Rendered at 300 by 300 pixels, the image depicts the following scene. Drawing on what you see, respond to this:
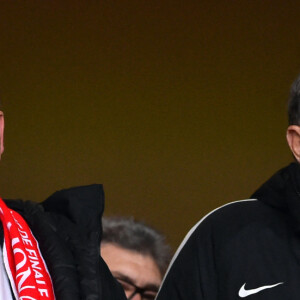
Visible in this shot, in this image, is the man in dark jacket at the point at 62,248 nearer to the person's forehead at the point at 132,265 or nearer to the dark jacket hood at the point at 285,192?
the dark jacket hood at the point at 285,192

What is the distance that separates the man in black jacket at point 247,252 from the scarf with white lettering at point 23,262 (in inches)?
15.8

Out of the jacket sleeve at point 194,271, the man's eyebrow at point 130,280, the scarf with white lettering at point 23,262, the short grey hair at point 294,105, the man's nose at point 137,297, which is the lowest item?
the man's nose at point 137,297

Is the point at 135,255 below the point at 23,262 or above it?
below

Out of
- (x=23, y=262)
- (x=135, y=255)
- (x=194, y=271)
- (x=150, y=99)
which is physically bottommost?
(x=135, y=255)

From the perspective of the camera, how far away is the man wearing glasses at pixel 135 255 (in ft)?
9.29

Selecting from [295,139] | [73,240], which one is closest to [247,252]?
[295,139]

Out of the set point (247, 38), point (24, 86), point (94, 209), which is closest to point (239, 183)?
point (247, 38)

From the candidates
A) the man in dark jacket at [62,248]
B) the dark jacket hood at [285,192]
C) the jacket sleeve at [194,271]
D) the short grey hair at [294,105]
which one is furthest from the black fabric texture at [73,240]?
the short grey hair at [294,105]

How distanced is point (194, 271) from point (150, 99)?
1881mm

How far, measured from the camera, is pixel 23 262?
192cm

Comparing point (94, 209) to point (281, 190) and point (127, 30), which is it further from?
point (127, 30)

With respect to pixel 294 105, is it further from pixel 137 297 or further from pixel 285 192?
pixel 137 297

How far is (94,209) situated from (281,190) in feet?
1.60

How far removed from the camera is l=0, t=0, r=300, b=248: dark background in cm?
393
